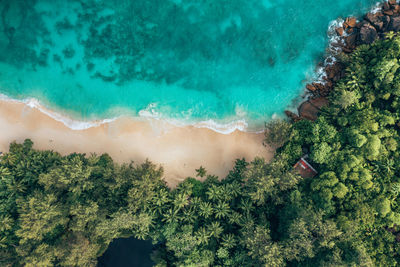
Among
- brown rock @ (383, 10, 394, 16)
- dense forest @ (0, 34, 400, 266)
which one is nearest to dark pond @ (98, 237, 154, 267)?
dense forest @ (0, 34, 400, 266)

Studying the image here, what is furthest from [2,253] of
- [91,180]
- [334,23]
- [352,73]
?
[334,23]

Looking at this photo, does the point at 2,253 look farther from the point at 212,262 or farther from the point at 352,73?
the point at 352,73

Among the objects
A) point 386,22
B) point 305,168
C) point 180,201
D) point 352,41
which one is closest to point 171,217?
point 180,201

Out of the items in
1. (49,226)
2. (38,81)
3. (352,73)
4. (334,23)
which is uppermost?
(334,23)

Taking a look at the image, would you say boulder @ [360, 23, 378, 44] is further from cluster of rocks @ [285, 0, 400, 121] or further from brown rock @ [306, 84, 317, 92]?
brown rock @ [306, 84, 317, 92]

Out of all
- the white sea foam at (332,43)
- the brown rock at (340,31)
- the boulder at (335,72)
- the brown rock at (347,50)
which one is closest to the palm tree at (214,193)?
the white sea foam at (332,43)

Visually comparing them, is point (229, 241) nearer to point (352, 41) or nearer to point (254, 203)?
point (254, 203)
